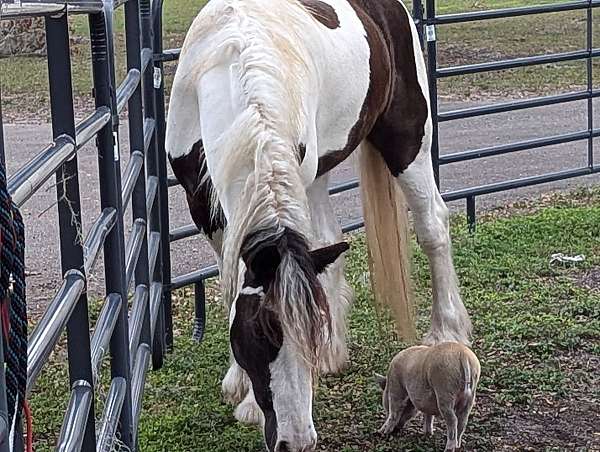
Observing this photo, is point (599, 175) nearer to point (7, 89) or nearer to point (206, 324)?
point (206, 324)

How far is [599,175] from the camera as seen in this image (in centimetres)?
813

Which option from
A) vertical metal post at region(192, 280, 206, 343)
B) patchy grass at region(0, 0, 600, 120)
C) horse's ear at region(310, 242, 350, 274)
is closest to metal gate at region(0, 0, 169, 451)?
vertical metal post at region(192, 280, 206, 343)

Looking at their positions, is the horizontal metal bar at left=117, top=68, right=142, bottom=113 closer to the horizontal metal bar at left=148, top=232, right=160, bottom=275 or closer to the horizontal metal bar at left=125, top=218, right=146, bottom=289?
the horizontal metal bar at left=125, top=218, right=146, bottom=289

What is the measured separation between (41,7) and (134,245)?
1688 millimetres

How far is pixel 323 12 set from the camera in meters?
3.74

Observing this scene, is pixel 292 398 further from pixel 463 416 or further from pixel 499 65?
pixel 499 65

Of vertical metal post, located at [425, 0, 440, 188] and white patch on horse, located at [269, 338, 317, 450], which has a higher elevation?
vertical metal post, located at [425, 0, 440, 188]

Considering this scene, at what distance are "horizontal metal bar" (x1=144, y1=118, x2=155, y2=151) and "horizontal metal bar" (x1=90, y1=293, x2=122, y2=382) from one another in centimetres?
127

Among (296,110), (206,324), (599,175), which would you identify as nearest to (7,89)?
(599,175)

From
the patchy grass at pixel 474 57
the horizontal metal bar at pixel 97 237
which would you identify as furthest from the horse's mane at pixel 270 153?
the patchy grass at pixel 474 57

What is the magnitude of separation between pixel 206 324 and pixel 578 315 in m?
1.66

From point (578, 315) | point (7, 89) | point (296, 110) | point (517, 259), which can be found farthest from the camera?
point (7, 89)

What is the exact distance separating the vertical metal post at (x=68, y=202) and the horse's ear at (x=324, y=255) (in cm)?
69

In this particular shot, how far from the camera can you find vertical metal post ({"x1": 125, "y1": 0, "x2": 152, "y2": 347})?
11.8 feet
